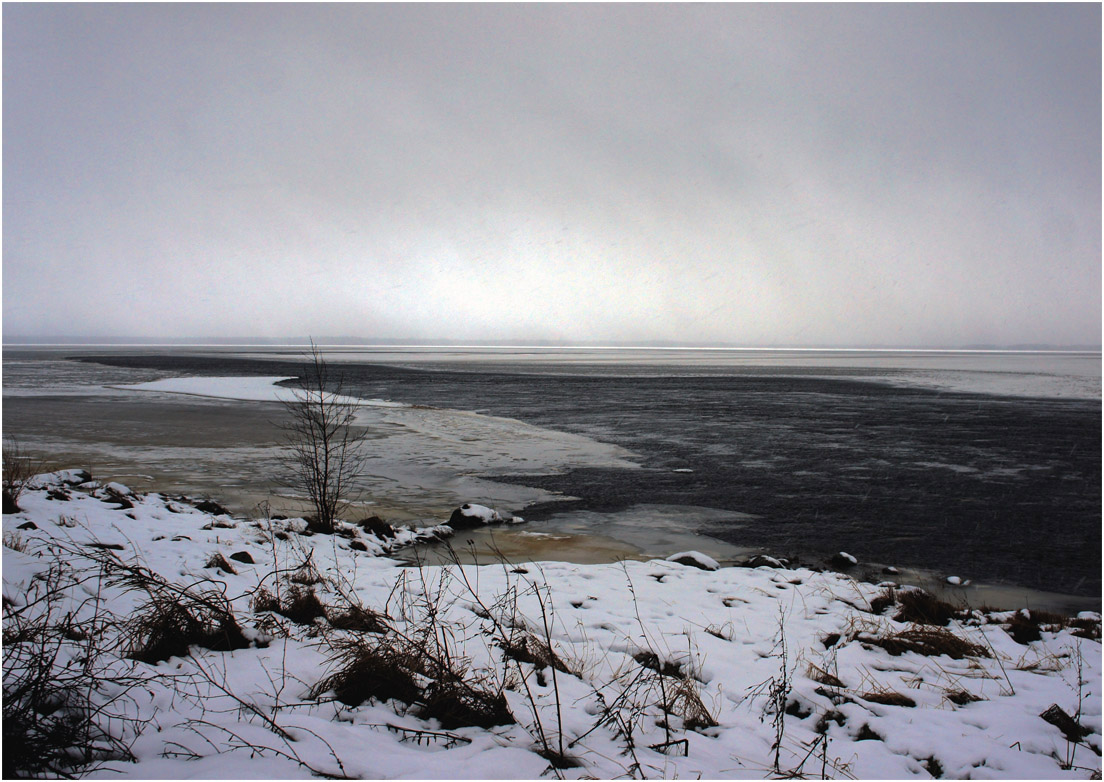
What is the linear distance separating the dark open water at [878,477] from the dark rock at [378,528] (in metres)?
2.91

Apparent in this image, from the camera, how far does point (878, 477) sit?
15500 millimetres

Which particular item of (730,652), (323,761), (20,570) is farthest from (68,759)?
(730,652)

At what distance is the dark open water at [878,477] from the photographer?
10414 millimetres

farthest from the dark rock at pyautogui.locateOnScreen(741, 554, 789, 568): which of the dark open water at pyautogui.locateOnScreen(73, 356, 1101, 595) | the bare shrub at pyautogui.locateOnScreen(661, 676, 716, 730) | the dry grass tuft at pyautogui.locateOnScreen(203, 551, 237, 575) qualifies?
the dry grass tuft at pyautogui.locateOnScreen(203, 551, 237, 575)

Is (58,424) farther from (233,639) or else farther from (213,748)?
(213,748)

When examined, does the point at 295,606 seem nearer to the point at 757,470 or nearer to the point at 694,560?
the point at 694,560

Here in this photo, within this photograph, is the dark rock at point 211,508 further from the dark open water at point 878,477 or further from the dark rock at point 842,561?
the dark rock at point 842,561

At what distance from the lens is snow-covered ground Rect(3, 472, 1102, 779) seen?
360 centimetres

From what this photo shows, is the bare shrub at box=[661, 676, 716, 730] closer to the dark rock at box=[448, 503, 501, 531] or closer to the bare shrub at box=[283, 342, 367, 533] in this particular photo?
the bare shrub at box=[283, 342, 367, 533]

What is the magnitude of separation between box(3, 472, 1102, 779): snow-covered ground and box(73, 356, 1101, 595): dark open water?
2.88 metres

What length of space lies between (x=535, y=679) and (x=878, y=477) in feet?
43.7

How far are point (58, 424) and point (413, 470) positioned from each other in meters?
16.2

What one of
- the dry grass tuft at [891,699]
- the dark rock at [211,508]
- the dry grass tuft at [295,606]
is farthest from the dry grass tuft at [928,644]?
the dark rock at [211,508]

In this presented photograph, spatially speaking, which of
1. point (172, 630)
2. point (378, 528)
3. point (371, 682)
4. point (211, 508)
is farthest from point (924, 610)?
point (211, 508)
